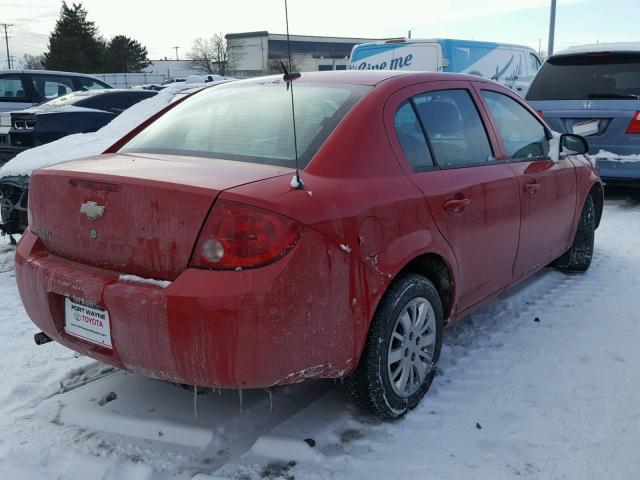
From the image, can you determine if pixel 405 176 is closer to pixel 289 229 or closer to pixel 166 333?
pixel 289 229

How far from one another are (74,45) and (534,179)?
51682mm

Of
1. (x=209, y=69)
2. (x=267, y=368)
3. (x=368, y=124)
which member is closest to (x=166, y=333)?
(x=267, y=368)

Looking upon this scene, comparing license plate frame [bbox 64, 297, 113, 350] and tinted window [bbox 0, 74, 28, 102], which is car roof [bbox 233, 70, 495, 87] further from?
tinted window [bbox 0, 74, 28, 102]

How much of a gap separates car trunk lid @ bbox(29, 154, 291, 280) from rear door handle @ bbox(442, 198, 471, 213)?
90 centimetres

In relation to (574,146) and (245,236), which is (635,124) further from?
(245,236)

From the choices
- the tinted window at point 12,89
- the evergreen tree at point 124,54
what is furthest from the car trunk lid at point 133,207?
the evergreen tree at point 124,54

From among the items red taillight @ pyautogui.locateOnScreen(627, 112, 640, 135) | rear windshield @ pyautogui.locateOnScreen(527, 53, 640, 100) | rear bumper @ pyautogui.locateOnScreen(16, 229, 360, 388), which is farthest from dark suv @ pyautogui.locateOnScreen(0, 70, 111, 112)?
rear bumper @ pyautogui.locateOnScreen(16, 229, 360, 388)

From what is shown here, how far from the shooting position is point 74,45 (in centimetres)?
4891

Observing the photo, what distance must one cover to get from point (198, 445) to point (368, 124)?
1581 millimetres

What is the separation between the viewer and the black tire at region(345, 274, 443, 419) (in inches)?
105

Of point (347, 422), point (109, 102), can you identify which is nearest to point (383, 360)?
point (347, 422)

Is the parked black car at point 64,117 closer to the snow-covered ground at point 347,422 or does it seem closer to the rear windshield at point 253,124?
the snow-covered ground at point 347,422

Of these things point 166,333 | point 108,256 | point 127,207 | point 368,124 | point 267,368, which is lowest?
point 267,368

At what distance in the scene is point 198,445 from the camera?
105 inches
